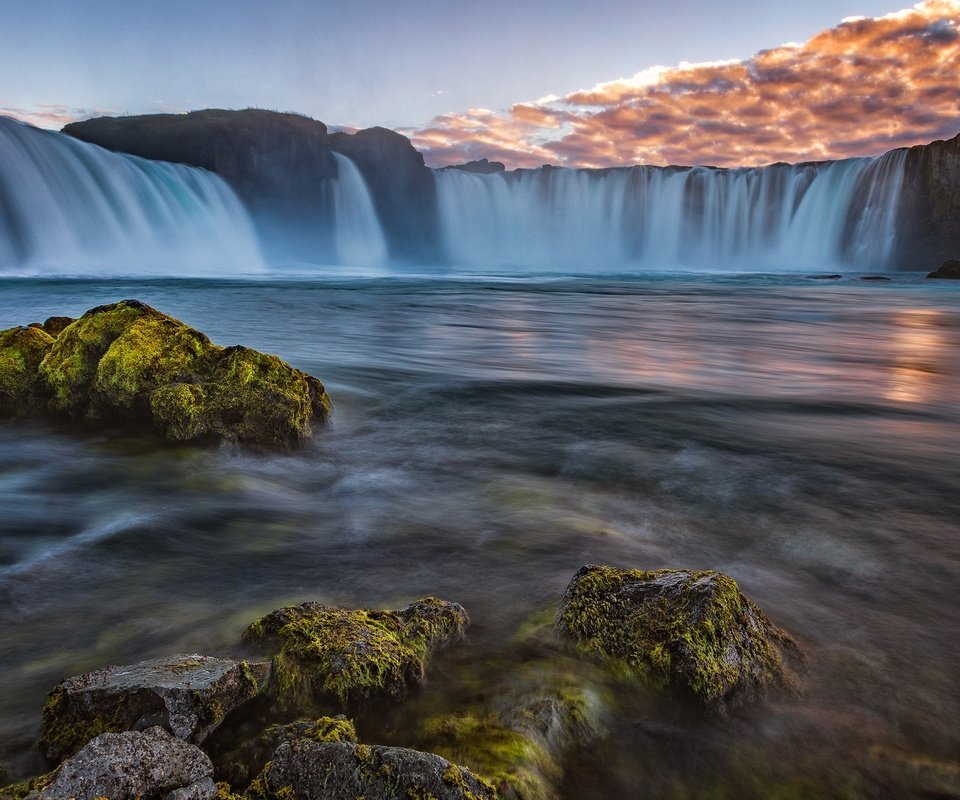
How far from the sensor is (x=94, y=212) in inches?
1358

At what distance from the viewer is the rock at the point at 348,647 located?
2.10m

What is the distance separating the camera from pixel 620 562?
3.40m

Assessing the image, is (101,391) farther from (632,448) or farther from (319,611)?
(632,448)

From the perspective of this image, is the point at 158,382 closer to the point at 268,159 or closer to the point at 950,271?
the point at 950,271

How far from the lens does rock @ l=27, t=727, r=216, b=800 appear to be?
1453 millimetres

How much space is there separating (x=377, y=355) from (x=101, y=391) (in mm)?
5454

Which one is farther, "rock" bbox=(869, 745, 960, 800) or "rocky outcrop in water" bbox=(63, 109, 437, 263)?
"rocky outcrop in water" bbox=(63, 109, 437, 263)

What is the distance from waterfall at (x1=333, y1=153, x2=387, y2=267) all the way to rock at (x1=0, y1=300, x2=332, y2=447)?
57273 millimetres

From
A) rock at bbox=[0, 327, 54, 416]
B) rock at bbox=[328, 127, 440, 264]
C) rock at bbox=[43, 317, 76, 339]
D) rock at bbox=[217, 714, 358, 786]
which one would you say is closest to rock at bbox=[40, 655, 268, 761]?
rock at bbox=[217, 714, 358, 786]

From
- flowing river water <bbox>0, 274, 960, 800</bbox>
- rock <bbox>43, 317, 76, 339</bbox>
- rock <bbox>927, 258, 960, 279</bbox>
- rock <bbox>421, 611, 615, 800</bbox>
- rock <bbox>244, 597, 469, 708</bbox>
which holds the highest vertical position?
rock <bbox>43, 317, 76, 339</bbox>

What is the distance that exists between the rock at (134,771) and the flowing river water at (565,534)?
61cm

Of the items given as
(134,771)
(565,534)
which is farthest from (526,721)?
(565,534)

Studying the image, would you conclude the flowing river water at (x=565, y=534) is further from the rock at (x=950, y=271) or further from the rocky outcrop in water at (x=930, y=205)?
the rocky outcrop in water at (x=930, y=205)

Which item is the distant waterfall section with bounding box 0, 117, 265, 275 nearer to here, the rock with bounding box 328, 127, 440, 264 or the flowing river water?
the rock with bounding box 328, 127, 440, 264
